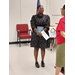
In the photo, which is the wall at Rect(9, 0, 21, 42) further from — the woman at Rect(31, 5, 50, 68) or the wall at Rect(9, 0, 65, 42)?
the woman at Rect(31, 5, 50, 68)

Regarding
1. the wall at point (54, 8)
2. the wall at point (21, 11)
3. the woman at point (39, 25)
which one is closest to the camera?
the woman at point (39, 25)

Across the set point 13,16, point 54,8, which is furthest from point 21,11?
point 54,8

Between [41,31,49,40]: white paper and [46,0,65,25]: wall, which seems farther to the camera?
[46,0,65,25]: wall

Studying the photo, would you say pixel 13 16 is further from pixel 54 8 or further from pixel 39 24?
pixel 39 24

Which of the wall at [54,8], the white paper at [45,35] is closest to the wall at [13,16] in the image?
the wall at [54,8]

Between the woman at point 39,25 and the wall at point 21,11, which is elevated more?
the wall at point 21,11

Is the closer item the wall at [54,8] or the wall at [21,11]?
the wall at [54,8]

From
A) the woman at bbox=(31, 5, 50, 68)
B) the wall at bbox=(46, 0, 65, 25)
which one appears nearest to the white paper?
the woman at bbox=(31, 5, 50, 68)

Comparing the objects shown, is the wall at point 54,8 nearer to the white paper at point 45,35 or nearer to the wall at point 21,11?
the wall at point 21,11
